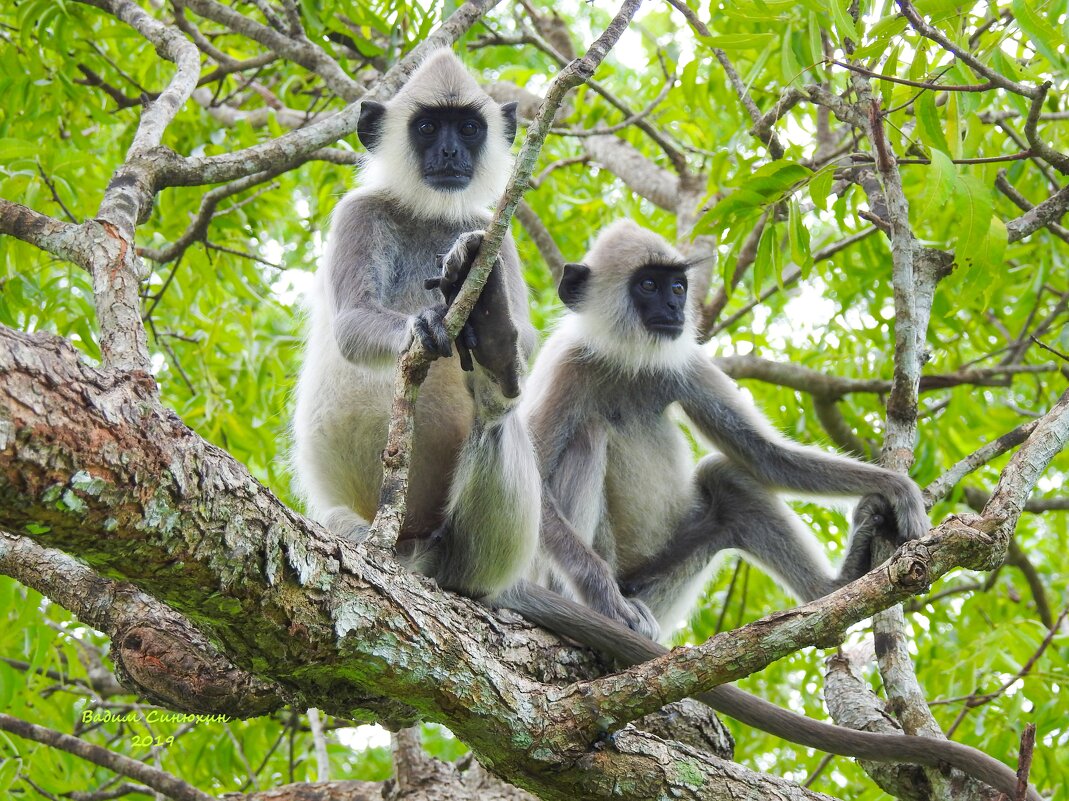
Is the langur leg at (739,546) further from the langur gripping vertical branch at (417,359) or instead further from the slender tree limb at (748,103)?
the langur gripping vertical branch at (417,359)

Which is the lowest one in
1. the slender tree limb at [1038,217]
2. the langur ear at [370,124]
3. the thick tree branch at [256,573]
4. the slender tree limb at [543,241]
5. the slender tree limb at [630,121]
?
the thick tree branch at [256,573]

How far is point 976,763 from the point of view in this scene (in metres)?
3.26

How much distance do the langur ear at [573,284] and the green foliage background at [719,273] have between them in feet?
2.27

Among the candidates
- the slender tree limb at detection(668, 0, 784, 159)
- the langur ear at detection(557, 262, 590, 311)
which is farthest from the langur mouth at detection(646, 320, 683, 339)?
the slender tree limb at detection(668, 0, 784, 159)

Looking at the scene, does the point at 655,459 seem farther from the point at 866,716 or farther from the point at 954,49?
the point at 954,49

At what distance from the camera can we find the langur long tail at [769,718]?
129 inches

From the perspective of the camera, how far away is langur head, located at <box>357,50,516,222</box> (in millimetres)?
4301

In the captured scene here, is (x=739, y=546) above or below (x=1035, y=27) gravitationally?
below

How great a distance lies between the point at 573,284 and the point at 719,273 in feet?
3.64

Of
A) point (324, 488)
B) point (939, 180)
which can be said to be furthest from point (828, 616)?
point (324, 488)

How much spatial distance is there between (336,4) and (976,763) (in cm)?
419

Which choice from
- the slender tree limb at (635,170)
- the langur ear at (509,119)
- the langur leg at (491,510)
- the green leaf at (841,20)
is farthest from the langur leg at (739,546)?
the slender tree limb at (635,170)

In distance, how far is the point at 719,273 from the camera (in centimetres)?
597

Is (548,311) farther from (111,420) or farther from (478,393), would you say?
(111,420)
